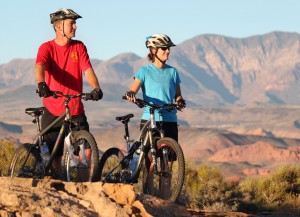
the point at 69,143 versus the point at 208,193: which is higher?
the point at 69,143

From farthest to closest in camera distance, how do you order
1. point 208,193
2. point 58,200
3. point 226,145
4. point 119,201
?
point 226,145, point 208,193, point 119,201, point 58,200

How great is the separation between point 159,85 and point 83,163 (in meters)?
1.48

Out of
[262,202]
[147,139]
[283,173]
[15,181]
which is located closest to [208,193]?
[262,202]

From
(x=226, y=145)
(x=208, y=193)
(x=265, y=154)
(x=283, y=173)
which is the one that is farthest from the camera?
(x=226, y=145)

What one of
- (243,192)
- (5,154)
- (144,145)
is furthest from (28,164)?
(243,192)

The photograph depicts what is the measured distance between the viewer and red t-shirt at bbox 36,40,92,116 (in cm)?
751

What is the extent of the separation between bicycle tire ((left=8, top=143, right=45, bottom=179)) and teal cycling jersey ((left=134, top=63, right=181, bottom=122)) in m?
1.24

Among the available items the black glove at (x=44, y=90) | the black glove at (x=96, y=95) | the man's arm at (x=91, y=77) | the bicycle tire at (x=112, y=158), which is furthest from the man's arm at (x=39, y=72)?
the bicycle tire at (x=112, y=158)

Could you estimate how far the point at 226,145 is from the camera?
16862 centimetres

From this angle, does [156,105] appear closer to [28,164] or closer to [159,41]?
[159,41]

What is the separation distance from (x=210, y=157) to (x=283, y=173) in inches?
5402

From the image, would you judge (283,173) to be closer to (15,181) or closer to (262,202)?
(262,202)

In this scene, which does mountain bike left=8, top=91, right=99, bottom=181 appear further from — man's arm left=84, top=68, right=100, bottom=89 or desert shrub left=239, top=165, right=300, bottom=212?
desert shrub left=239, top=165, right=300, bottom=212

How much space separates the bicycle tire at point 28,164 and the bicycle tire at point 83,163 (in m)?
0.40
